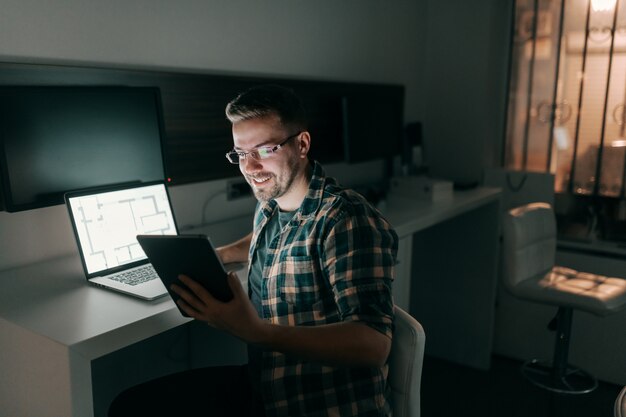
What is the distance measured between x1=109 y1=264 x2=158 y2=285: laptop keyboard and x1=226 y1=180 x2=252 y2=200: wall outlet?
723 millimetres

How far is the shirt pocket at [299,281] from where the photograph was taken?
1.37 meters

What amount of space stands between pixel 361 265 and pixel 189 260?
1.21 ft

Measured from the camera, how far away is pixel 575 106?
3248 mm

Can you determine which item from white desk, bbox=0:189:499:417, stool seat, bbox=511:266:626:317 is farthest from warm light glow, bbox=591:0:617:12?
white desk, bbox=0:189:499:417

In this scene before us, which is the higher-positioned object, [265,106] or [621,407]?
[265,106]

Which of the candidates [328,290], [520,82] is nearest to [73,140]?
[328,290]

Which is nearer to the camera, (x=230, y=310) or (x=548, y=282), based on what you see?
(x=230, y=310)

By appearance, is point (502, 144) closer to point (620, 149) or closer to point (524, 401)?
point (620, 149)

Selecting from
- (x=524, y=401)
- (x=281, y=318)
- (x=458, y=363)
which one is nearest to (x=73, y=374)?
(x=281, y=318)

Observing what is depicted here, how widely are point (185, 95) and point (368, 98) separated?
1155mm

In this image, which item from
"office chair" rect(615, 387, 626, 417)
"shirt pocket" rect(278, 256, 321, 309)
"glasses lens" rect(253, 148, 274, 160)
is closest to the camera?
"office chair" rect(615, 387, 626, 417)

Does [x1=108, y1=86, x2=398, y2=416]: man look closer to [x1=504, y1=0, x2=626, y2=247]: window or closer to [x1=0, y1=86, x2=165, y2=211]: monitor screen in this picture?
[x1=0, y1=86, x2=165, y2=211]: monitor screen

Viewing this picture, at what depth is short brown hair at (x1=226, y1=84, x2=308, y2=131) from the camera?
57.2 inches

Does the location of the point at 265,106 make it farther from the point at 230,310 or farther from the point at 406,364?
the point at 406,364
